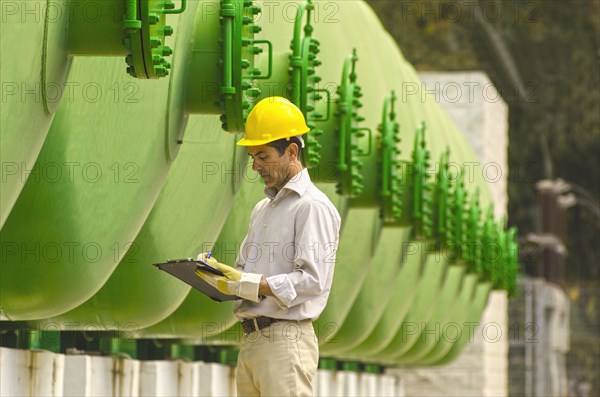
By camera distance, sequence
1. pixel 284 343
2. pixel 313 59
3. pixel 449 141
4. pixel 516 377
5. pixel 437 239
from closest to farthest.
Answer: pixel 284 343 < pixel 313 59 < pixel 437 239 < pixel 449 141 < pixel 516 377

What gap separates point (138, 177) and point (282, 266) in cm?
155

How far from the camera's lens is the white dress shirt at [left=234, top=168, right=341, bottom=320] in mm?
5164

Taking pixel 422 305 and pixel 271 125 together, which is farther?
pixel 422 305

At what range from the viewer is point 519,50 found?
40531 mm

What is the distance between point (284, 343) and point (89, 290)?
70.1 inches

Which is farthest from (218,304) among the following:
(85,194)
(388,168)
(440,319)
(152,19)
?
(440,319)

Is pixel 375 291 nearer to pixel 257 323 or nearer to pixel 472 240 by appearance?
pixel 472 240

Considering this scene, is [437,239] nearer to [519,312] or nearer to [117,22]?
[117,22]

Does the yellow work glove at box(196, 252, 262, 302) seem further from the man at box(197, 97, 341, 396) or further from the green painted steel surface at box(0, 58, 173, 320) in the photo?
the green painted steel surface at box(0, 58, 173, 320)

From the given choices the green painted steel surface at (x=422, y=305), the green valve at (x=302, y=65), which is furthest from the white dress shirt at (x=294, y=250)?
the green painted steel surface at (x=422, y=305)

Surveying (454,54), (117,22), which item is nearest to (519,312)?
(454,54)

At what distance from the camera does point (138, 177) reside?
22.0ft

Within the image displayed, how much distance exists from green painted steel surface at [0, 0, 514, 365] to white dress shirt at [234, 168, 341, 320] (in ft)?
2.62

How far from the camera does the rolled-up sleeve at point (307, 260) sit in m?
5.15
